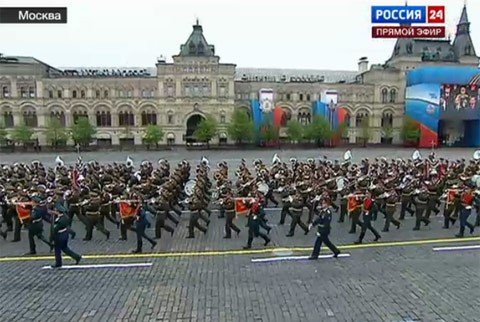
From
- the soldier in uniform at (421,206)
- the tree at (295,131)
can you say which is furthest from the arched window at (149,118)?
the soldier in uniform at (421,206)

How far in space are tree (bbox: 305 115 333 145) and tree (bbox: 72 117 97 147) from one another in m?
33.7

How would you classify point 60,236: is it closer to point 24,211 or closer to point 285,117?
point 24,211

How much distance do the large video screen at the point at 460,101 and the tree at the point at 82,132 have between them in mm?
56330

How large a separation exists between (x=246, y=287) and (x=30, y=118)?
2696 inches

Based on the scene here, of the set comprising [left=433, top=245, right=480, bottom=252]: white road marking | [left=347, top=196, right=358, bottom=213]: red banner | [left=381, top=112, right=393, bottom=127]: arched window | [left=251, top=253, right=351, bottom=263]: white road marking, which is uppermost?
[left=381, top=112, right=393, bottom=127]: arched window

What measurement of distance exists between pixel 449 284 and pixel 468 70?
69.2 m

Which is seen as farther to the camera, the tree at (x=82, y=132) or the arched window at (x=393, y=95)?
the arched window at (x=393, y=95)

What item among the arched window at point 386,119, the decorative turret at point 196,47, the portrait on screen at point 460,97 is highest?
the decorative turret at point 196,47

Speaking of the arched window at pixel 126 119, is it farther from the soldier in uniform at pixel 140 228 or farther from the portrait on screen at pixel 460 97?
the soldier in uniform at pixel 140 228

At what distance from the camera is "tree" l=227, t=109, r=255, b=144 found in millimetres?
62094

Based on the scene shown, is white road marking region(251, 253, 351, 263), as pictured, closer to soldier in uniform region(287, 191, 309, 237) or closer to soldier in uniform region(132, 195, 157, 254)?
soldier in uniform region(287, 191, 309, 237)

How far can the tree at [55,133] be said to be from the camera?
60469 mm

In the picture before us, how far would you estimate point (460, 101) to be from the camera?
6675 centimetres

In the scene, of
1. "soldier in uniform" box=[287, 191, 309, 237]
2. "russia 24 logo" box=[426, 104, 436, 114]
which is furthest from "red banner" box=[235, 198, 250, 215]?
"russia 24 logo" box=[426, 104, 436, 114]
